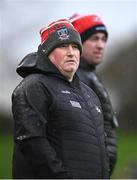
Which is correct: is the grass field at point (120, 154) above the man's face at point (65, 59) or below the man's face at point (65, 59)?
below

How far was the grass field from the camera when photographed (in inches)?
582

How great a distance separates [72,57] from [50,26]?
0.39 meters

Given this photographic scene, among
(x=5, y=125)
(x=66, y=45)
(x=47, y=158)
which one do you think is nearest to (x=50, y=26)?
(x=66, y=45)

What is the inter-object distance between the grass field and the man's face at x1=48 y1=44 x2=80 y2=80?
6186mm

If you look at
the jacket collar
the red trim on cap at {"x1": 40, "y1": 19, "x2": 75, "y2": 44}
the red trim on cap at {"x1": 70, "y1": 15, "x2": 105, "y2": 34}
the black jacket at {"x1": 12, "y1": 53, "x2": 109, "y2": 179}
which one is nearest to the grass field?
the red trim on cap at {"x1": 70, "y1": 15, "x2": 105, "y2": 34}

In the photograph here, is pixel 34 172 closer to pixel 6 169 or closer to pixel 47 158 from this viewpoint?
pixel 47 158

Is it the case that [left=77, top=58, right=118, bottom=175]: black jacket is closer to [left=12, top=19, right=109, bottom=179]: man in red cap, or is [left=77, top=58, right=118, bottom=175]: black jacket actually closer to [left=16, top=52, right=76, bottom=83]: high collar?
[left=12, top=19, right=109, bottom=179]: man in red cap

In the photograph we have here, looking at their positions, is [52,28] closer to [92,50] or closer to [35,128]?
[35,128]

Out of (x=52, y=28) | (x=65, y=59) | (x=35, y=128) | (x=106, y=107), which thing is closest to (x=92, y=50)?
(x=106, y=107)

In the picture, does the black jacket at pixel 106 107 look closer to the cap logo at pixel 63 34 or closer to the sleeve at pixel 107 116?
the sleeve at pixel 107 116

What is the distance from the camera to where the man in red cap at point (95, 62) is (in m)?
8.80

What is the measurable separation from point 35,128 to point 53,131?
7.0 inches

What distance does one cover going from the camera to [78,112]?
6.93 metres

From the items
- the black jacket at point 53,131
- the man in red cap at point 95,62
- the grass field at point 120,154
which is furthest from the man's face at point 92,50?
the grass field at point 120,154
